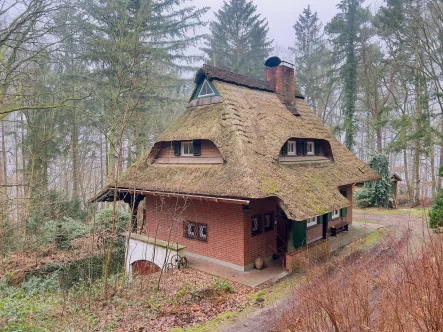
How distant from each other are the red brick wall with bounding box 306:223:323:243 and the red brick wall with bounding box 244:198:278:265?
201 cm

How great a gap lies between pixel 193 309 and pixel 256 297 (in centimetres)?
187

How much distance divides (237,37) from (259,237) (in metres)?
24.9

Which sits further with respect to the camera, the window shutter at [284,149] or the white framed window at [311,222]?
the white framed window at [311,222]

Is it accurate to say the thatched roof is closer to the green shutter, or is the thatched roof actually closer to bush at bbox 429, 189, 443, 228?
the green shutter

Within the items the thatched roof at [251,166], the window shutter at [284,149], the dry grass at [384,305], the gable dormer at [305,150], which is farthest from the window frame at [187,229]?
the dry grass at [384,305]

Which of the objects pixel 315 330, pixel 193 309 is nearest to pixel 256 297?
pixel 193 309

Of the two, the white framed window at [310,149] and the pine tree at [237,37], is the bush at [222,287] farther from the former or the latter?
the pine tree at [237,37]

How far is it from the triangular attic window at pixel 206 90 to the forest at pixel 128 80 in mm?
2664

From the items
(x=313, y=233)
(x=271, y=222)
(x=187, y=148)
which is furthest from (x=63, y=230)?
(x=313, y=233)

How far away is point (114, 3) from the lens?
16.4 m

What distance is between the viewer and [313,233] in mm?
13742

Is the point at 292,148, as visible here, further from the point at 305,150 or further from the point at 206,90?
the point at 206,90

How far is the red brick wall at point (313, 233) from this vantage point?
13284 millimetres

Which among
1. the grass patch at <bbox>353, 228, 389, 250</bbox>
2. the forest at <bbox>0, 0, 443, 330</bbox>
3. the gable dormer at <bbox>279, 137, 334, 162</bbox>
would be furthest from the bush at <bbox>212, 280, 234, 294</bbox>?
the grass patch at <bbox>353, 228, 389, 250</bbox>
